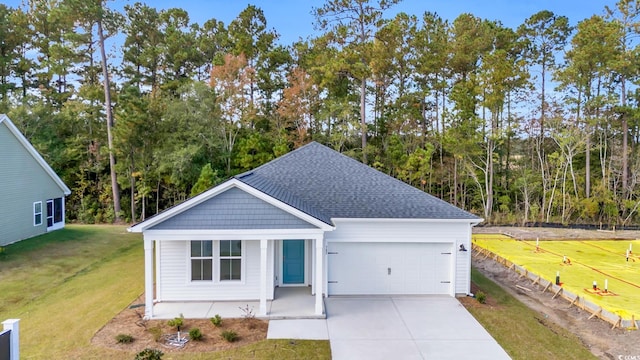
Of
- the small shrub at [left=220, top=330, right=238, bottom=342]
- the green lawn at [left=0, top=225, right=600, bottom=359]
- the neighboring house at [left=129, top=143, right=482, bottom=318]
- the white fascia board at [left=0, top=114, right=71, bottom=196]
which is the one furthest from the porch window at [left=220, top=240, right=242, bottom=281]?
the white fascia board at [left=0, top=114, right=71, bottom=196]

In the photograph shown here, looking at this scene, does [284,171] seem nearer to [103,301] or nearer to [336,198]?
[336,198]

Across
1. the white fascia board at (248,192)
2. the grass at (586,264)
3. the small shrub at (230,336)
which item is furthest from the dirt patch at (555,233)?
the small shrub at (230,336)

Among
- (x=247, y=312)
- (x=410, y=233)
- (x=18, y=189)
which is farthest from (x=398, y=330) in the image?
(x=18, y=189)

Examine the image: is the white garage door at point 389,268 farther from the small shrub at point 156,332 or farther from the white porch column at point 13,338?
the white porch column at point 13,338

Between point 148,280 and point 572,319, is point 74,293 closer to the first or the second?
point 148,280

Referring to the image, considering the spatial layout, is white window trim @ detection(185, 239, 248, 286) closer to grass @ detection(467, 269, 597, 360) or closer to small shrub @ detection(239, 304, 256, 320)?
small shrub @ detection(239, 304, 256, 320)

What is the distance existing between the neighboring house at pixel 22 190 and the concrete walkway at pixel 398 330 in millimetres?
14472

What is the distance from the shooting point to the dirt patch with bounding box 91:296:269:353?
845 centimetres

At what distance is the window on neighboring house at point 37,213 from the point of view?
61.2ft

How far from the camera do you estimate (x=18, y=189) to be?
17.5 metres

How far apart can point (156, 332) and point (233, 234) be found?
289 centimetres

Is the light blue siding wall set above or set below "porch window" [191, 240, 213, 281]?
above

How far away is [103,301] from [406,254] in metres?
9.22

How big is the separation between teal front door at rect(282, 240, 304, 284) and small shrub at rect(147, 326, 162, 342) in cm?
423
